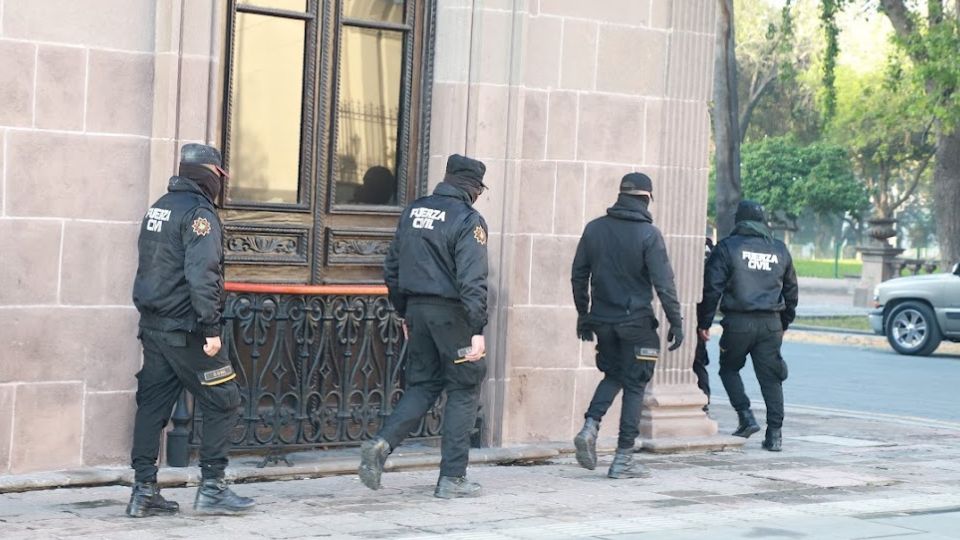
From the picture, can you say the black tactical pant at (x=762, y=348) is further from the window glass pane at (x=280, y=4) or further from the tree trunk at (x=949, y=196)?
the tree trunk at (x=949, y=196)

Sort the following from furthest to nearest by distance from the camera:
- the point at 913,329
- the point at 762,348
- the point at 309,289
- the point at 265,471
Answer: the point at 913,329, the point at 762,348, the point at 309,289, the point at 265,471

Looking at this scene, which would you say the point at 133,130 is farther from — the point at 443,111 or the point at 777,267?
the point at 777,267

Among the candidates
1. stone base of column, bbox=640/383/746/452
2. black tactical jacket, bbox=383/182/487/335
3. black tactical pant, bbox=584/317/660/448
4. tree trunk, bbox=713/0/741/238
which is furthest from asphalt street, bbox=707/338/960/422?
black tactical jacket, bbox=383/182/487/335

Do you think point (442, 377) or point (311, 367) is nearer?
point (442, 377)

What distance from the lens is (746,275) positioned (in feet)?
38.1

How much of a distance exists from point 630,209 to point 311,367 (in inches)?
85.2

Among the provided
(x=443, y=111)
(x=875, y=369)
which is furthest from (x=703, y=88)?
(x=875, y=369)

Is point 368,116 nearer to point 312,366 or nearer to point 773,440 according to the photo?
point 312,366

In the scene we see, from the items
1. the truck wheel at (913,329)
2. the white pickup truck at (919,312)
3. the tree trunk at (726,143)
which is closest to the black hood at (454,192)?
the white pickup truck at (919,312)

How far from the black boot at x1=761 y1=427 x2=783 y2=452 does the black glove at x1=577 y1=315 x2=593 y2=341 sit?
2.20 metres

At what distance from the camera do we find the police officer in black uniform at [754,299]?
11609 millimetres

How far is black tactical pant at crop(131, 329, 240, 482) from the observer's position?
7871 millimetres

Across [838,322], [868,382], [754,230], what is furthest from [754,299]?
[838,322]

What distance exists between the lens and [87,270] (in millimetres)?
9070
